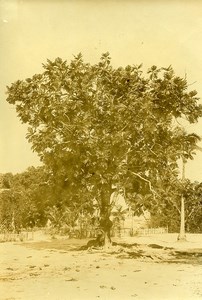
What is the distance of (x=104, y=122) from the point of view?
457 cm

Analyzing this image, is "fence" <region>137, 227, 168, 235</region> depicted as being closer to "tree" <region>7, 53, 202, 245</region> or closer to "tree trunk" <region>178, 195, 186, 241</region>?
"tree trunk" <region>178, 195, 186, 241</region>

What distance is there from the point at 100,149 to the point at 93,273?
98 centimetres

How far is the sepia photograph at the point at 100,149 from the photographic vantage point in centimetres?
420

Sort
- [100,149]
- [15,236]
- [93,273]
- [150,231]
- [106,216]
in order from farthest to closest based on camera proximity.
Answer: [150,231] → [106,216] → [100,149] → [15,236] → [93,273]

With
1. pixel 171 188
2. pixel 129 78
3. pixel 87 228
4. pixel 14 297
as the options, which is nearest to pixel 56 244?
pixel 87 228

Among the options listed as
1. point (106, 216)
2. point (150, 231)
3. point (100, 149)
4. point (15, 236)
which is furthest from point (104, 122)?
point (15, 236)

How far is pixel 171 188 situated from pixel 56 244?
1.04 meters

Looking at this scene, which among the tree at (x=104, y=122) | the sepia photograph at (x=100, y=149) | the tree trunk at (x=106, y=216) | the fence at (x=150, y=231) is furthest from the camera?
the fence at (x=150, y=231)

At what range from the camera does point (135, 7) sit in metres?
4.28

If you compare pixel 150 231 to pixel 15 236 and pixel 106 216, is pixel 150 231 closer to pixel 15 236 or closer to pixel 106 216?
pixel 106 216

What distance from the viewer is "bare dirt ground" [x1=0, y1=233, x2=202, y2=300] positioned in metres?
4.07

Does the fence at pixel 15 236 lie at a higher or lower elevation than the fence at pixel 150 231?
lower

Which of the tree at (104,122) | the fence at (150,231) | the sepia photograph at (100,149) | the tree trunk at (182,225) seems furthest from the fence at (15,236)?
the tree trunk at (182,225)

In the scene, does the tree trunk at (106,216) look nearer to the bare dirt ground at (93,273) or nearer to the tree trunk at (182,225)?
the bare dirt ground at (93,273)
